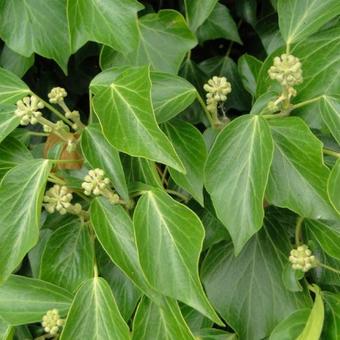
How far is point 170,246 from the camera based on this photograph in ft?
3.09

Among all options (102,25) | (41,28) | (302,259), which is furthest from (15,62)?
(302,259)

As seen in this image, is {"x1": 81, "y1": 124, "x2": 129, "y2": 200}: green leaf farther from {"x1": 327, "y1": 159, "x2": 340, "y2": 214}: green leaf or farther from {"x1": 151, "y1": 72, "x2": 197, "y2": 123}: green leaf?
{"x1": 327, "y1": 159, "x2": 340, "y2": 214}: green leaf

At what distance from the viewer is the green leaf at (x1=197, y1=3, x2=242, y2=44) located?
1315 mm

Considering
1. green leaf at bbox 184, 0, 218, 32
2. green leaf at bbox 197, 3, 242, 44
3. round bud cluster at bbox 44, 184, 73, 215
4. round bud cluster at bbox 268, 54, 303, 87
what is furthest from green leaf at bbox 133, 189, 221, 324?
green leaf at bbox 197, 3, 242, 44

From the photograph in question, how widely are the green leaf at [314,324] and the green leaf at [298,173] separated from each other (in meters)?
0.16

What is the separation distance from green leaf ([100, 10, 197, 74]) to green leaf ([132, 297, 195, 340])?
404 mm

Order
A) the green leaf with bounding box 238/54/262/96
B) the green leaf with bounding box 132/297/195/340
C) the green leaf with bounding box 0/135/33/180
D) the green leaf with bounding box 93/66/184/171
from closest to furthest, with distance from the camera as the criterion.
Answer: the green leaf with bounding box 93/66/184/171, the green leaf with bounding box 132/297/195/340, the green leaf with bounding box 0/135/33/180, the green leaf with bounding box 238/54/262/96

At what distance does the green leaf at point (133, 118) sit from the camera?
2.90 feet

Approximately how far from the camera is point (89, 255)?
1.05 metres

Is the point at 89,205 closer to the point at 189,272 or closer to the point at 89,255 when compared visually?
the point at 89,255

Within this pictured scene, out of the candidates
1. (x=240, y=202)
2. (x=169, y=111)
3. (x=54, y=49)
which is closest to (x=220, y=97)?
(x=169, y=111)

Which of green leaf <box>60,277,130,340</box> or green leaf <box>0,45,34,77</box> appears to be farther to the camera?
green leaf <box>0,45,34,77</box>

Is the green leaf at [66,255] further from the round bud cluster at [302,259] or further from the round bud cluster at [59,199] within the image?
the round bud cluster at [302,259]

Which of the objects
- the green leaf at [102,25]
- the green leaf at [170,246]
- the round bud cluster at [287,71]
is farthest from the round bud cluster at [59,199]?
the round bud cluster at [287,71]
